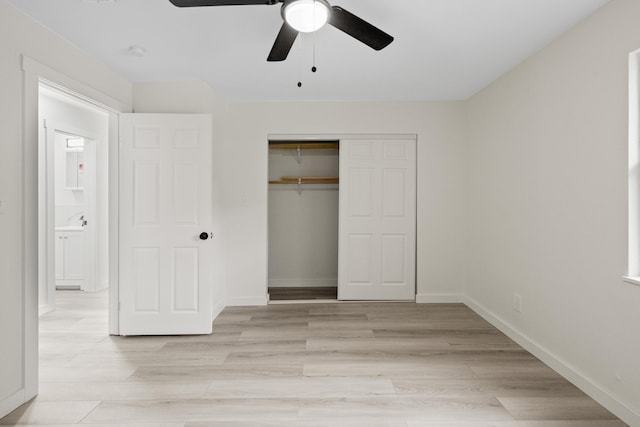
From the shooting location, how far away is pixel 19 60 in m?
2.28

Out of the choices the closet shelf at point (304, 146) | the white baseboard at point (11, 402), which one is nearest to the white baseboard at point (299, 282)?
the closet shelf at point (304, 146)

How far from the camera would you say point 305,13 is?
174cm

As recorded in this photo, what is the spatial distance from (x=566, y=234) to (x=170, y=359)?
124 inches

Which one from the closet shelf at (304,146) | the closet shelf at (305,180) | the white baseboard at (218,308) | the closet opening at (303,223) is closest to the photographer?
the white baseboard at (218,308)

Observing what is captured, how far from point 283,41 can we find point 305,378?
7.25 ft

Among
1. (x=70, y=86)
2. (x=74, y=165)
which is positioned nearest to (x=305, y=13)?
(x=70, y=86)

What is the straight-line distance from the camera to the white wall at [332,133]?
444 centimetres

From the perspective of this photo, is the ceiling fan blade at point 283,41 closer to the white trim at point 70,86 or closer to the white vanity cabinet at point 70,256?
the white trim at point 70,86

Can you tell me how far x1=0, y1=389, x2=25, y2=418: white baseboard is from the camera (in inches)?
84.7

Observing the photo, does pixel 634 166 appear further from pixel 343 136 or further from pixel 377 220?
pixel 343 136

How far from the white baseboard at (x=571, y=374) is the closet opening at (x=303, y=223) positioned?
7.78 ft

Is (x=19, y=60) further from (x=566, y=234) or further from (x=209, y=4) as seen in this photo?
(x=566, y=234)

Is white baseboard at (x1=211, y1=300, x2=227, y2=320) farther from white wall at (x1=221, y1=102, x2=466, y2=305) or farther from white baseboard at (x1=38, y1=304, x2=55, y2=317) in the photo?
white baseboard at (x1=38, y1=304, x2=55, y2=317)

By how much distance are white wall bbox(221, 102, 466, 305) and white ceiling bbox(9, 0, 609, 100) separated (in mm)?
490
